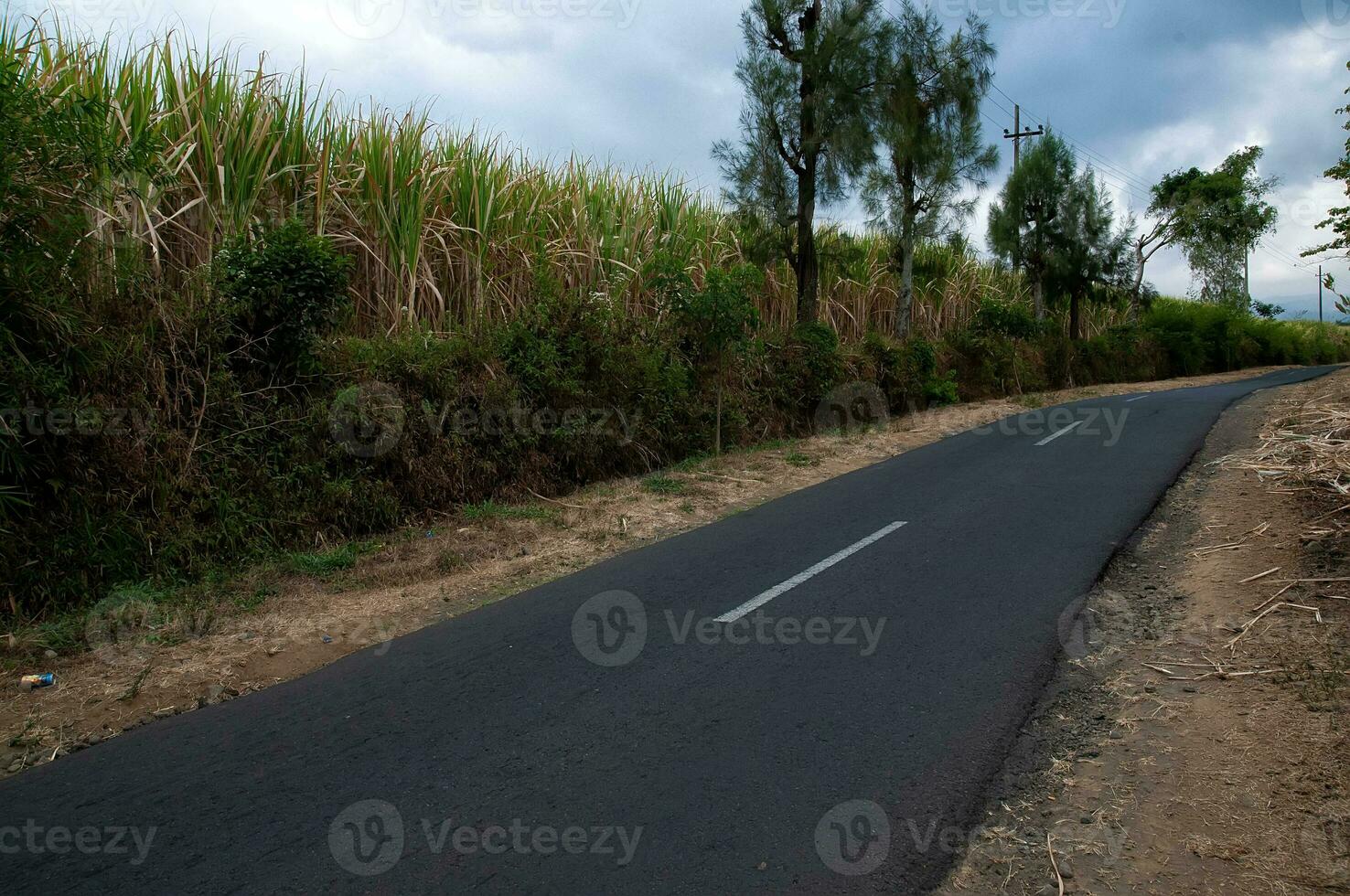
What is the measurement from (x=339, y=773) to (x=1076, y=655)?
4.01m

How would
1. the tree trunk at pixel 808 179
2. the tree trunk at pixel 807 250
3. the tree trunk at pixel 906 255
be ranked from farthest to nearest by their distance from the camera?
the tree trunk at pixel 906 255 → the tree trunk at pixel 807 250 → the tree trunk at pixel 808 179

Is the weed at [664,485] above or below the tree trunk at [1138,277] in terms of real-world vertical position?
below

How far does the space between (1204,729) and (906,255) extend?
17817 millimetres

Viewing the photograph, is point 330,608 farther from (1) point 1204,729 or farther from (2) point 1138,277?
(2) point 1138,277

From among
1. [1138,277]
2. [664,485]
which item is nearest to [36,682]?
[664,485]

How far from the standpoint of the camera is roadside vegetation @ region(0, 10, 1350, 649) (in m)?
6.26

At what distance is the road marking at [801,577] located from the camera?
577 cm

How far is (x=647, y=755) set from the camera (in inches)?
153

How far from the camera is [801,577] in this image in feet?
21.3

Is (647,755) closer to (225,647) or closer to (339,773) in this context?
(339,773)

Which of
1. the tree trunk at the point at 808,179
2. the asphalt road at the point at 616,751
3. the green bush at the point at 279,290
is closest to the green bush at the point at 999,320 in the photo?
the tree trunk at the point at 808,179

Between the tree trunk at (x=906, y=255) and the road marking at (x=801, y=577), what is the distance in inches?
551

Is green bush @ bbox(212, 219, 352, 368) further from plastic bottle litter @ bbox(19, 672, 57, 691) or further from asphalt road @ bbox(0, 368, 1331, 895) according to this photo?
asphalt road @ bbox(0, 368, 1331, 895)

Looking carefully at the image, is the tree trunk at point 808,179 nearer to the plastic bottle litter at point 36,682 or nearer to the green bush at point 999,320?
the green bush at point 999,320
